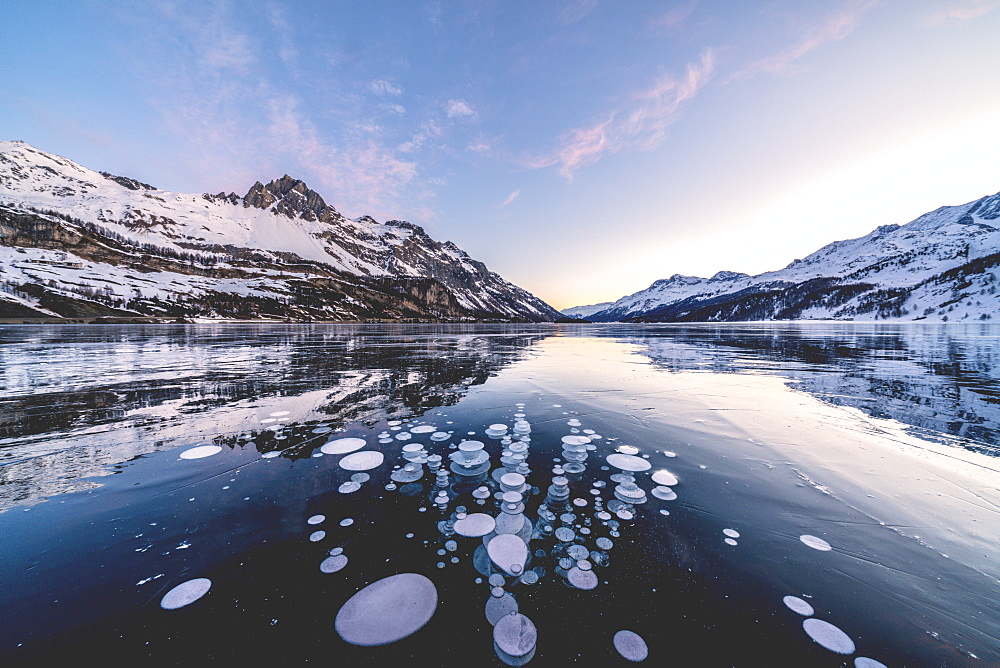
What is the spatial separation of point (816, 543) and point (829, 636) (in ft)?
5.13

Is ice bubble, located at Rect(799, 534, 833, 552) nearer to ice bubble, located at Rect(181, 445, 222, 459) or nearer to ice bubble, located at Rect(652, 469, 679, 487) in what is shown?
ice bubble, located at Rect(652, 469, 679, 487)

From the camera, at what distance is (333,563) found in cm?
375

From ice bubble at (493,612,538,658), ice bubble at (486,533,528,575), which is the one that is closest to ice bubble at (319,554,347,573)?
ice bubble at (486,533,528,575)

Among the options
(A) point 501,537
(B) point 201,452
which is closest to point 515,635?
(A) point 501,537

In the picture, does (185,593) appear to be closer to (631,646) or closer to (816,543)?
(631,646)

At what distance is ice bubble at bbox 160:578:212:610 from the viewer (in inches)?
126

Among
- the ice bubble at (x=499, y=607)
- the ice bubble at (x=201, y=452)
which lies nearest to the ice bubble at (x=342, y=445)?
the ice bubble at (x=201, y=452)

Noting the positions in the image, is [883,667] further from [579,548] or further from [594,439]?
[594,439]

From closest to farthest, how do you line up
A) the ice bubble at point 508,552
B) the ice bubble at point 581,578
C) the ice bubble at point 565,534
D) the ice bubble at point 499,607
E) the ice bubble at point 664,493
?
1. the ice bubble at point 499,607
2. the ice bubble at point 581,578
3. the ice bubble at point 508,552
4. the ice bubble at point 565,534
5. the ice bubble at point 664,493

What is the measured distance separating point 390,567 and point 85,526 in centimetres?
419

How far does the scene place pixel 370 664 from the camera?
2660mm

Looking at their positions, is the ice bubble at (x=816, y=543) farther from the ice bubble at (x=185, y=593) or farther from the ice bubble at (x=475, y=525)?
the ice bubble at (x=185, y=593)

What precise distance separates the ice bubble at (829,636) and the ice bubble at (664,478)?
8.28ft

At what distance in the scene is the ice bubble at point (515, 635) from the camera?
2.81m
